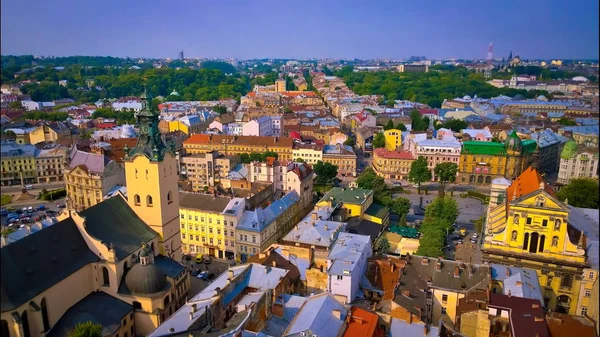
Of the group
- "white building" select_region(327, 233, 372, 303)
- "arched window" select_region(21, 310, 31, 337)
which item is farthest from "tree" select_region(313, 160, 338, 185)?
"arched window" select_region(21, 310, 31, 337)

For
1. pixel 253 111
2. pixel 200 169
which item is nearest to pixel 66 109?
pixel 253 111

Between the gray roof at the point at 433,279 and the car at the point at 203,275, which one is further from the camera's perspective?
the car at the point at 203,275

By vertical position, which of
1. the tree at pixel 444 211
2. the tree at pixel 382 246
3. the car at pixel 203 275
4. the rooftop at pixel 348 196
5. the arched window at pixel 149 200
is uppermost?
the arched window at pixel 149 200

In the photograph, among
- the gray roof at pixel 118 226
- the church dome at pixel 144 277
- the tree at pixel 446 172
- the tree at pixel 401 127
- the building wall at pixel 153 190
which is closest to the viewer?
the church dome at pixel 144 277

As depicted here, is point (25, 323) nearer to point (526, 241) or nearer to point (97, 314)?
point (97, 314)

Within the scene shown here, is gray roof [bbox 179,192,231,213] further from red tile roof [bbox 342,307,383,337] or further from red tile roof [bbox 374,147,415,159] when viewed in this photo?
red tile roof [bbox 374,147,415,159]

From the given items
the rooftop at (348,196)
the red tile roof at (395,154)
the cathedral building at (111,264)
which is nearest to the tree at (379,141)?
→ the red tile roof at (395,154)

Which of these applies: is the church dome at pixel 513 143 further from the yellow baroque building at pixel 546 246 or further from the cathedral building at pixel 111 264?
the cathedral building at pixel 111 264

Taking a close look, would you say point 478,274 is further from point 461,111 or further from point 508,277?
point 461,111
